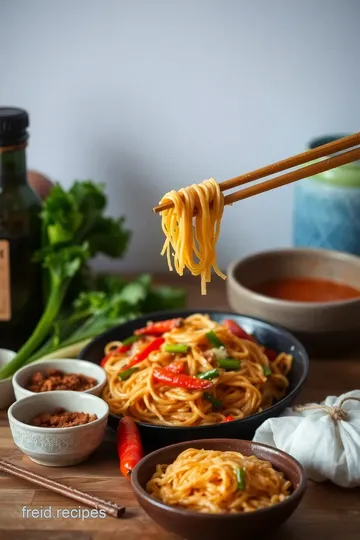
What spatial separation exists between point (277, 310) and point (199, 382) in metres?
0.47

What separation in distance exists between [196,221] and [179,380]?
40 cm

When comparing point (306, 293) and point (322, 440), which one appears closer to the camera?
point (322, 440)

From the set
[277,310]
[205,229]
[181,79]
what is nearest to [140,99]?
[181,79]

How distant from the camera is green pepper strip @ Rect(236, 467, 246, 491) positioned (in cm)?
171

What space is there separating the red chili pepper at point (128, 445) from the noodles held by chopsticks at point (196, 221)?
354 mm

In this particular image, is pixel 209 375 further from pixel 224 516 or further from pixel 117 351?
pixel 224 516

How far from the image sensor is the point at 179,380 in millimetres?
2166

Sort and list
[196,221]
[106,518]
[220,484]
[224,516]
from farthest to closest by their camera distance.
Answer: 1. [196,221]
2. [106,518]
3. [220,484]
4. [224,516]

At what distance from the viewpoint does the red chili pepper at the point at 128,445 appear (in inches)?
77.4

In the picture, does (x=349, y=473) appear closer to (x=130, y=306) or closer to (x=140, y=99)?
(x=130, y=306)

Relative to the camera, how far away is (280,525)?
176cm

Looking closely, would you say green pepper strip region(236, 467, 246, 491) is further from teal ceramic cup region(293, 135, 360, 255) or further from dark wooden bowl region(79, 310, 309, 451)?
teal ceramic cup region(293, 135, 360, 255)

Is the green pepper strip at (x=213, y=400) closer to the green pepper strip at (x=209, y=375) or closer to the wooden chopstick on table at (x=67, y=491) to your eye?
the green pepper strip at (x=209, y=375)

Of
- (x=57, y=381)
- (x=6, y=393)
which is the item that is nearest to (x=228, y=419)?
(x=57, y=381)
